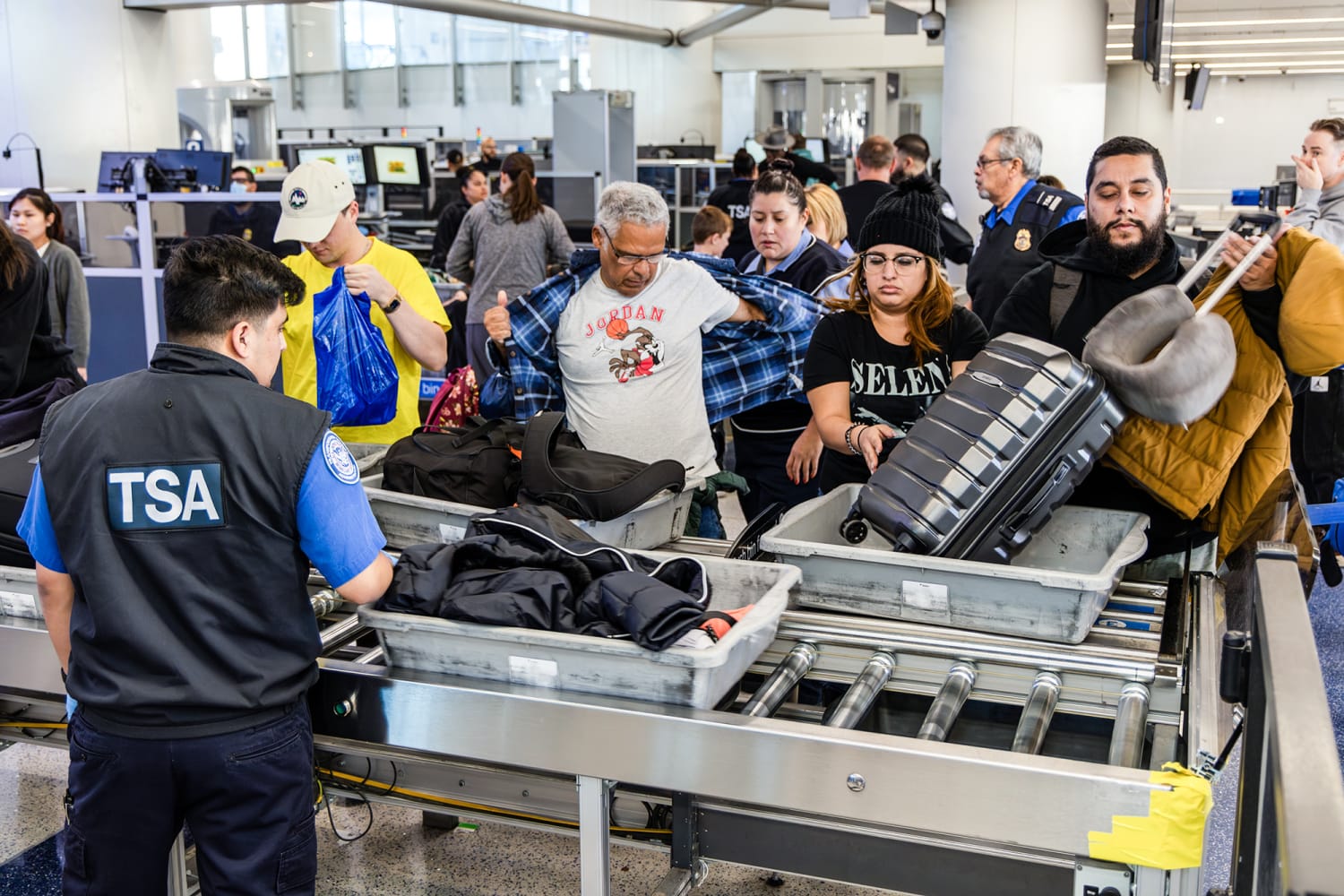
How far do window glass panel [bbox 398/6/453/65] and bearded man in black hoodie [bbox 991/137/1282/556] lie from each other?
19046 mm

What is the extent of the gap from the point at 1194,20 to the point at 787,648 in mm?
13001

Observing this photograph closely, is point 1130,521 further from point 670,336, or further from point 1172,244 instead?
point 670,336

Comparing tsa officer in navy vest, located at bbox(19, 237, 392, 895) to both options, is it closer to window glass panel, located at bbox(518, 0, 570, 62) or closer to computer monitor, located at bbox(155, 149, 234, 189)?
computer monitor, located at bbox(155, 149, 234, 189)

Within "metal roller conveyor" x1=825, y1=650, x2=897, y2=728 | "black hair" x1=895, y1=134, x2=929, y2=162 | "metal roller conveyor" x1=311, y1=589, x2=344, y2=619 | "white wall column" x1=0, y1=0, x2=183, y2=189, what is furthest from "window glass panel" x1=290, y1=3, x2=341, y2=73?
"metal roller conveyor" x1=825, y1=650, x2=897, y2=728

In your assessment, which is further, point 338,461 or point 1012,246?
point 1012,246

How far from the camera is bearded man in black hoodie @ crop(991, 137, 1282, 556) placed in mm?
2188

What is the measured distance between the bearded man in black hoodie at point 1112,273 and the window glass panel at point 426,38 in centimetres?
1905

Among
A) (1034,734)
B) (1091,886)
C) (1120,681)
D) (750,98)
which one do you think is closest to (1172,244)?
(1120,681)

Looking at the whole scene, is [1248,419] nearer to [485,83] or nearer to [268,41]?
[485,83]

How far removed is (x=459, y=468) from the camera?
222 cm

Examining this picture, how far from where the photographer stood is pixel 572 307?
8.81ft

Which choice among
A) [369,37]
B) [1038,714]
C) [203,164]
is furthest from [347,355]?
[369,37]

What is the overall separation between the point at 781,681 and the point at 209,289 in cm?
95

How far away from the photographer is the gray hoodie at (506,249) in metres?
6.53
